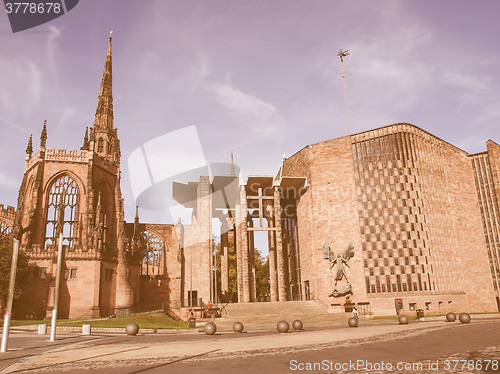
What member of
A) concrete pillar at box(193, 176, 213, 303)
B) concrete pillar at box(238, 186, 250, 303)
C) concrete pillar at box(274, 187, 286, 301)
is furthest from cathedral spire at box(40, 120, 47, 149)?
concrete pillar at box(274, 187, 286, 301)

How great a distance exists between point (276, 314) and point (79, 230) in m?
25.8

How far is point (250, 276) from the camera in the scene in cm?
4972

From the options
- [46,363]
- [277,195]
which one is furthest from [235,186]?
[46,363]

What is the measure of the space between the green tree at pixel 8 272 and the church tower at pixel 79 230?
66.7 inches

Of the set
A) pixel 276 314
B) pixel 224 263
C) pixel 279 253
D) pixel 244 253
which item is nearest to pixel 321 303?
pixel 276 314

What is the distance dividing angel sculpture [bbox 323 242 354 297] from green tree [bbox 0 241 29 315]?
32814mm

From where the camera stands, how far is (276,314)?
1503 inches

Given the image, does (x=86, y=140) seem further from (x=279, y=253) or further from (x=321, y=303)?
(x=321, y=303)

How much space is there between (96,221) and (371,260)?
33.3 metres

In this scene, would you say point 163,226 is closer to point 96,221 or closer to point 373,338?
point 96,221

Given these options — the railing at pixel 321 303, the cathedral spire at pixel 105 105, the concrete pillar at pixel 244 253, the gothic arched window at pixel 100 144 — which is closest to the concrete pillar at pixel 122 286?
the concrete pillar at pixel 244 253

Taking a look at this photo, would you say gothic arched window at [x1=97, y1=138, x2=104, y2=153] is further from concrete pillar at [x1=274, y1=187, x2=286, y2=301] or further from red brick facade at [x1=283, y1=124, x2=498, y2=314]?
red brick facade at [x1=283, y1=124, x2=498, y2=314]

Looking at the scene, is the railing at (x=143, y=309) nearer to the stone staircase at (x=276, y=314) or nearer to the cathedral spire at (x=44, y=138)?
the stone staircase at (x=276, y=314)

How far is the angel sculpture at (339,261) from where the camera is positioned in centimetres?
4338
